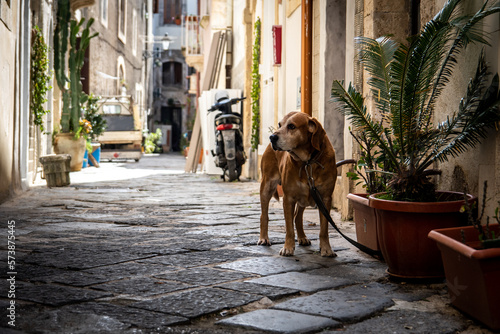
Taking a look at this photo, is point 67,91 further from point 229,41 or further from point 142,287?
point 142,287

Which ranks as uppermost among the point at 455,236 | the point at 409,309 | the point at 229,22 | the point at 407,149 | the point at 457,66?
the point at 229,22

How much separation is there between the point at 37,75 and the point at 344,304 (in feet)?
26.1

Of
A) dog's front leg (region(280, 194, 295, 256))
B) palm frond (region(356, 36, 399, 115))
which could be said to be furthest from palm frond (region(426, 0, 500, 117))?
dog's front leg (region(280, 194, 295, 256))

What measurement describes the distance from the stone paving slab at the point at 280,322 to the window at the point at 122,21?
24.3 m

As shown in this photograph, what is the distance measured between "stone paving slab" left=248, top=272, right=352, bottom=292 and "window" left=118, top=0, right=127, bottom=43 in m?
23.7

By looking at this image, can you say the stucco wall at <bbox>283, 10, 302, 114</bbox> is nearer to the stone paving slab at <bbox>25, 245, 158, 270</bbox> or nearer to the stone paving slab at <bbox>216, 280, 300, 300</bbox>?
the stone paving slab at <bbox>25, 245, 158, 270</bbox>

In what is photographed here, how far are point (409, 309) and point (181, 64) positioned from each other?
39671mm

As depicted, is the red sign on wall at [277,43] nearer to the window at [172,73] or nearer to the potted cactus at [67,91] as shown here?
the potted cactus at [67,91]

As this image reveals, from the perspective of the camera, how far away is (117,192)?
8383 millimetres

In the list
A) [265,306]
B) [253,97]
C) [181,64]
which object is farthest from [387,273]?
[181,64]

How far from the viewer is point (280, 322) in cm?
237

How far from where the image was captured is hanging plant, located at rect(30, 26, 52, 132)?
9258 millimetres

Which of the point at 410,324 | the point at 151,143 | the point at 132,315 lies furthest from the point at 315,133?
the point at 151,143

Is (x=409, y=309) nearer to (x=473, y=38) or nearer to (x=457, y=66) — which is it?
(x=473, y=38)
